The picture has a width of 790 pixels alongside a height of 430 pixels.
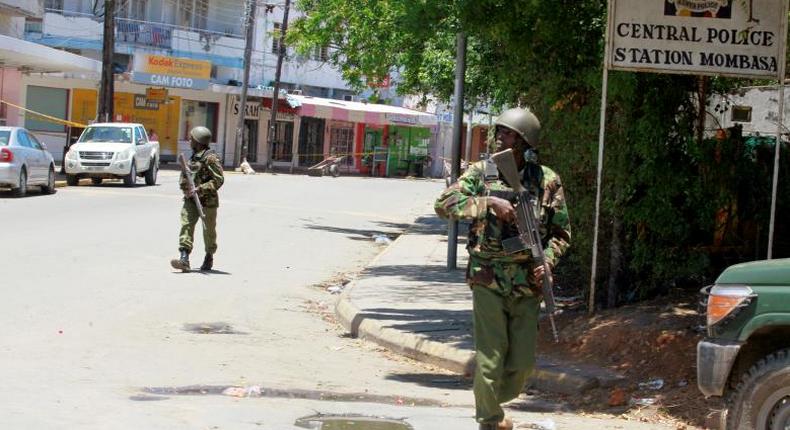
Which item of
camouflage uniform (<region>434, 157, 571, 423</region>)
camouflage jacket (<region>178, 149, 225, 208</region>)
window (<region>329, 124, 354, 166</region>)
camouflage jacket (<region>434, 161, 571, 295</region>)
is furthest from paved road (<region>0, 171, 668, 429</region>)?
window (<region>329, 124, 354, 166</region>)

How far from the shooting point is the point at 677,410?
24.7 ft

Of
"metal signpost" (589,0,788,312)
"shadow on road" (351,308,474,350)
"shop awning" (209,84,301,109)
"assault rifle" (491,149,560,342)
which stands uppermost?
"shop awning" (209,84,301,109)

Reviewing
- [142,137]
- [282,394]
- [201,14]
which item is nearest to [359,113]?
[201,14]

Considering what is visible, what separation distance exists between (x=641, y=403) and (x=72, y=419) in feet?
12.4

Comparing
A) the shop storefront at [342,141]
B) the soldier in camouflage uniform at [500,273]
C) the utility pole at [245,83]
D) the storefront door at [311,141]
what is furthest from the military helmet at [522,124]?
the shop storefront at [342,141]

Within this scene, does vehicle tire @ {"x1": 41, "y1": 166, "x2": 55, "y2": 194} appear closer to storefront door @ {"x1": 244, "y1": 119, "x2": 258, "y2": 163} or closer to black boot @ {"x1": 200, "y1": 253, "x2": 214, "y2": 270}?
black boot @ {"x1": 200, "y1": 253, "x2": 214, "y2": 270}

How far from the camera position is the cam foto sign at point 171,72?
50.6 m

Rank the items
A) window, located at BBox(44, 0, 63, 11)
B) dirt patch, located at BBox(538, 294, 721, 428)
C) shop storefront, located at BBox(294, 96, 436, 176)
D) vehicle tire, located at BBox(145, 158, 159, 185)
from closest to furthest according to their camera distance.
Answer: dirt patch, located at BBox(538, 294, 721, 428) → vehicle tire, located at BBox(145, 158, 159, 185) → window, located at BBox(44, 0, 63, 11) → shop storefront, located at BBox(294, 96, 436, 176)

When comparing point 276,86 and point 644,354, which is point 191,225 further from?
point 276,86

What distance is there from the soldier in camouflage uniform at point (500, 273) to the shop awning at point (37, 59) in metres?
29.3

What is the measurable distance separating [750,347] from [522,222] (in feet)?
4.34

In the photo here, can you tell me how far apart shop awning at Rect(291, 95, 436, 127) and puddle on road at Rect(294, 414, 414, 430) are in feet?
165

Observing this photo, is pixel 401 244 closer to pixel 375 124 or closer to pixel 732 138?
pixel 732 138

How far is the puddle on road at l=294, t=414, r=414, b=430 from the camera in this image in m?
6.74
